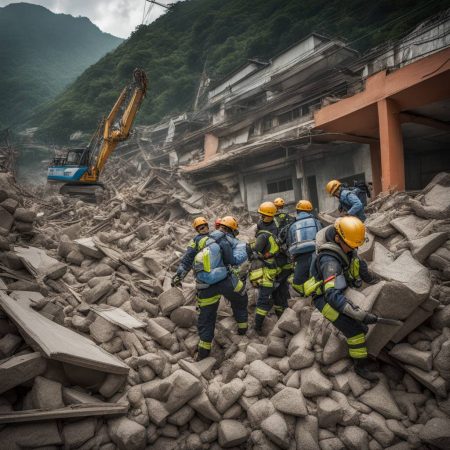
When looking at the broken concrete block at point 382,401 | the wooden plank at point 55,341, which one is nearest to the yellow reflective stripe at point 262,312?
the broken concrete block at point 382,401

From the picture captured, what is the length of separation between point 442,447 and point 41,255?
6.62 m

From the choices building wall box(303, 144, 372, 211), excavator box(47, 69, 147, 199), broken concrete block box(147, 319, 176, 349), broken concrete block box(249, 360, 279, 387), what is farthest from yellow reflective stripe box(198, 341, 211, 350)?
excavator box(47, 69, 147, 199)

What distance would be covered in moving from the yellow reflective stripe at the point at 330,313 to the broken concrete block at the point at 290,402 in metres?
0.83

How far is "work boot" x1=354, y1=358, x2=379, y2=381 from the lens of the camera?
282cm

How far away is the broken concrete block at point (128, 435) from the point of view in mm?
2488

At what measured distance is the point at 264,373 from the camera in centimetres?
317

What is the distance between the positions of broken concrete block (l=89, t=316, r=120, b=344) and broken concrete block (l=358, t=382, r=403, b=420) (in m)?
3.12

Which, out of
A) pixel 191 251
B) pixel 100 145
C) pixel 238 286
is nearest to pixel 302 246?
pixel 238 286

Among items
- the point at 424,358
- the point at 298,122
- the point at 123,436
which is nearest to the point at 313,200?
the point at 298,122

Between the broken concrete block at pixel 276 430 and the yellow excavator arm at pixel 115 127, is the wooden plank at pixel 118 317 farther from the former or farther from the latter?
the yellow excavator arm at pixel 115 127

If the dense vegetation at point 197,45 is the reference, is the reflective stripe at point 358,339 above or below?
below

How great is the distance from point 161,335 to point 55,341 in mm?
1485

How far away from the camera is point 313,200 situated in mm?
13016

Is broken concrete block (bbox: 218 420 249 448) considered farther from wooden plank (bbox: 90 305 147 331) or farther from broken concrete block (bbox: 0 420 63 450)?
wooden plank (bbox: 90 305 147 331)
